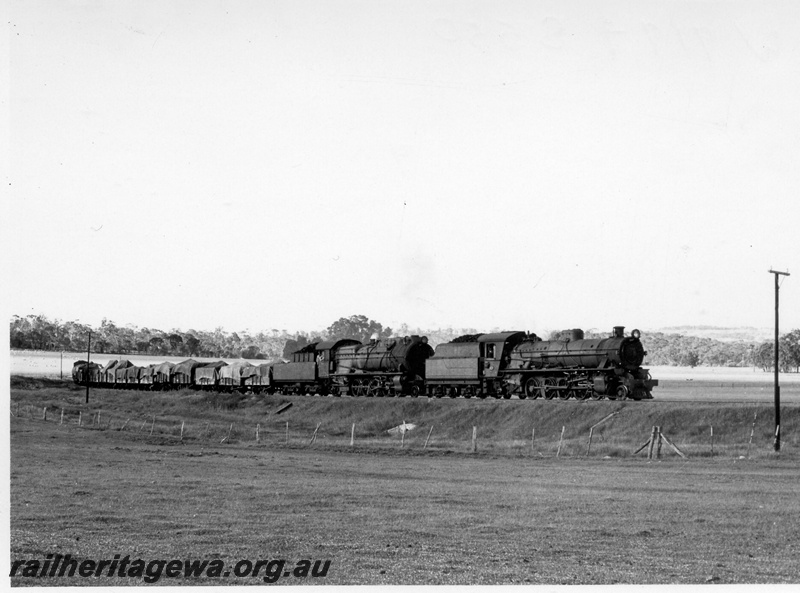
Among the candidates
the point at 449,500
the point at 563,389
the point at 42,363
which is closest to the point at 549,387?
the point at 563,389

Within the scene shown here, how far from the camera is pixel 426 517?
74.1 feet

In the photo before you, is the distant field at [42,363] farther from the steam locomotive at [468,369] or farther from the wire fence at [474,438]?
the wire fence at [474,438]

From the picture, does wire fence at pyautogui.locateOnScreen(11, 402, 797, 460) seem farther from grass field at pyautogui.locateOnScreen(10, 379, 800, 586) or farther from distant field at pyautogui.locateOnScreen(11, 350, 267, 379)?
distant field at pyautogui.locateOnScreen(11, 350, 267, 379)

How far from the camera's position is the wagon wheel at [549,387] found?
52.5m

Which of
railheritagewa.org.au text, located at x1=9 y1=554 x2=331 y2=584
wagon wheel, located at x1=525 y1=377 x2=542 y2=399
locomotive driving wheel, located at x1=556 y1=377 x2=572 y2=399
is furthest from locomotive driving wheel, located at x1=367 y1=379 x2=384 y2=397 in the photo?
railheritagewa.org.au text, located at x1=9 y1=554 x2=331 y2=584

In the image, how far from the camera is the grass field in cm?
1783

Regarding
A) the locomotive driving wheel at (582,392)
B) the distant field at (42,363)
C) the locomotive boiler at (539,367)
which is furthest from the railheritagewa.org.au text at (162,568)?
the distant field at (42,363)

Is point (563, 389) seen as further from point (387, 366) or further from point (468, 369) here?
point (387, 366)

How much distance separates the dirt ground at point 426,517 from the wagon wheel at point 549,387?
15.4 metres

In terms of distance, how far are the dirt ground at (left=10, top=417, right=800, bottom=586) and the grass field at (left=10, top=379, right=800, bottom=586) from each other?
0.22ft

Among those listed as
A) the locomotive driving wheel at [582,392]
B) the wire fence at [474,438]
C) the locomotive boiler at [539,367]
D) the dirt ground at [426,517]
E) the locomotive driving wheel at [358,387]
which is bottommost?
the wire fence at [474,438]

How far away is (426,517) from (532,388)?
107 feet

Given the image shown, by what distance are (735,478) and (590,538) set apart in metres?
13.6

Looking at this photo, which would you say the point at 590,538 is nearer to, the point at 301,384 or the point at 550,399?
the point at 550,399
